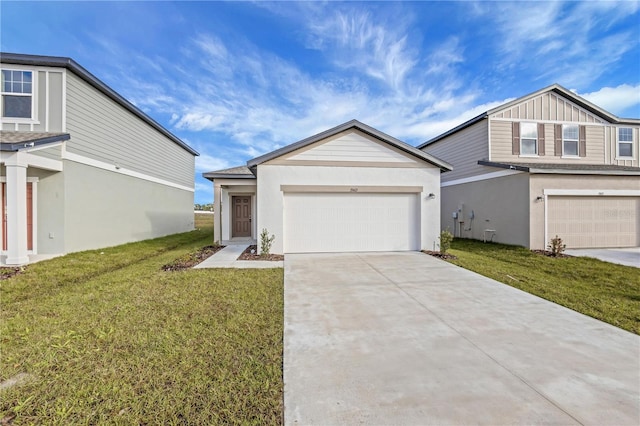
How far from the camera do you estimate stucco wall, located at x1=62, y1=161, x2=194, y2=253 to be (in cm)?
943

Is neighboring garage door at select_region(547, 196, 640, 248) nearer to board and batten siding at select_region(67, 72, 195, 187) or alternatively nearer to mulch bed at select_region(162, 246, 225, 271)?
mulch bed at select_region(162, 246, 225, 271)

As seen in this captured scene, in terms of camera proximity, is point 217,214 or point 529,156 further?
point 529,156

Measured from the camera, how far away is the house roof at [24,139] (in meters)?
7.22

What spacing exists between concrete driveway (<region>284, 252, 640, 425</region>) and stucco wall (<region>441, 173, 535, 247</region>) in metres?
6.86

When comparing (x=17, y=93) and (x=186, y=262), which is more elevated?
(x=17, y=93)

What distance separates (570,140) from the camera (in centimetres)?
1304

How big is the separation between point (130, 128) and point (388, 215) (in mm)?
12449

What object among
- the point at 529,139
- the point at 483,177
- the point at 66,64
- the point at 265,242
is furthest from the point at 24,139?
the point at 529,139

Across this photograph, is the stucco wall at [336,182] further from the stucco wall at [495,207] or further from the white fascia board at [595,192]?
the white fascia board at [595,192]

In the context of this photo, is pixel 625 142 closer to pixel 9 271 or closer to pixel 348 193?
pixel 348 193

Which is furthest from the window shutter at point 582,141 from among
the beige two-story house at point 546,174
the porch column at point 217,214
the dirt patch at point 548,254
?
the porch column at point 217,214

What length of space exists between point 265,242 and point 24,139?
24.7 ft

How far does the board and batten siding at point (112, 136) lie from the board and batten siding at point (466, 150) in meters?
16.4

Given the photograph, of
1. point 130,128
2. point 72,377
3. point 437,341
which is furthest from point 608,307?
point 130,128
